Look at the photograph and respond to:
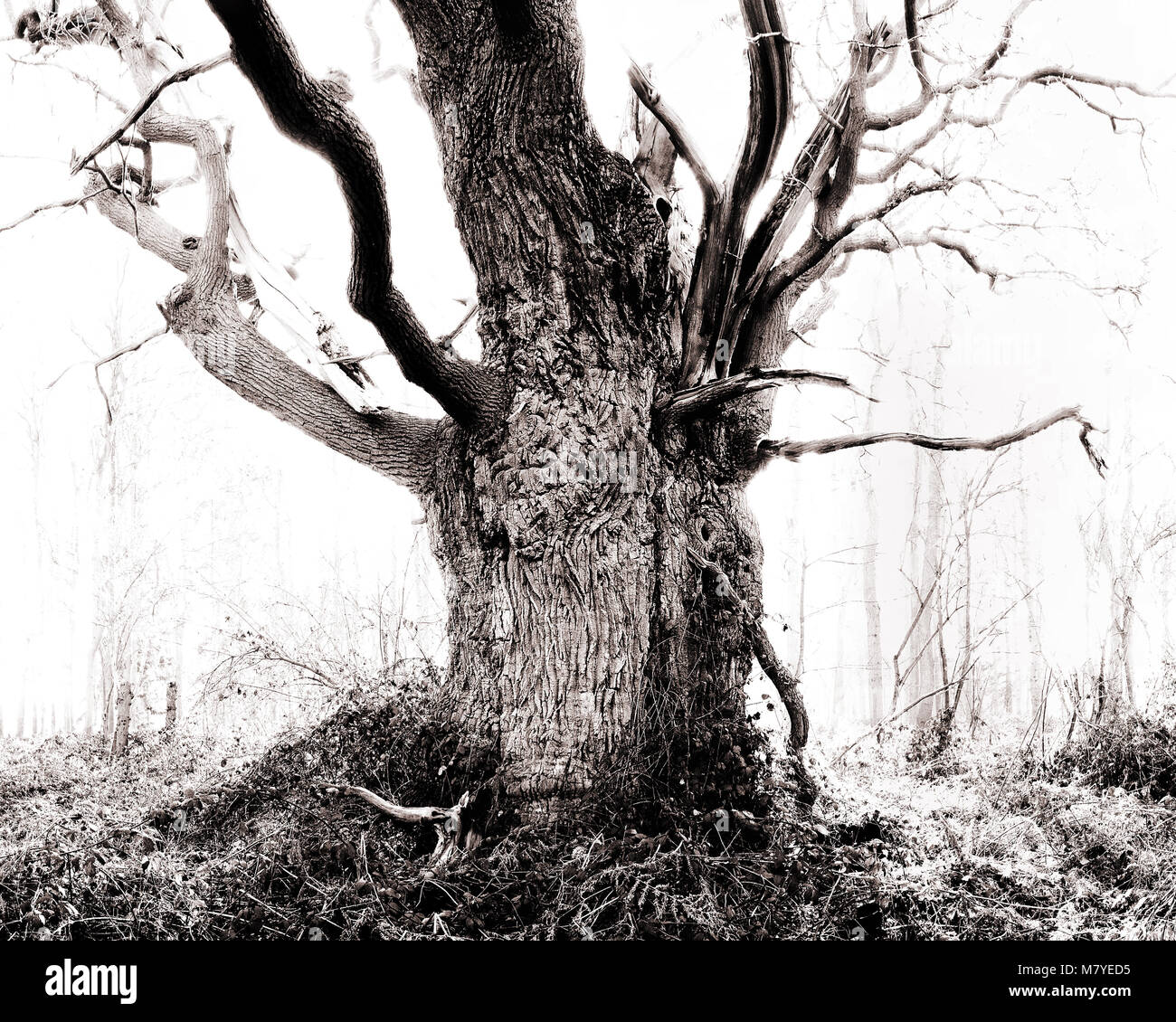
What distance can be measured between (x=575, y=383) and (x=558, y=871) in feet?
7.26

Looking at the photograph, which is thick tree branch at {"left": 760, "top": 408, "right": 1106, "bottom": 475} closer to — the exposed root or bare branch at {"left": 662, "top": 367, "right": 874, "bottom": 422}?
bare branch at {"left": 662, "top": 367, "right": 874, "bottom": 422}

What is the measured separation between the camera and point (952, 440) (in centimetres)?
447

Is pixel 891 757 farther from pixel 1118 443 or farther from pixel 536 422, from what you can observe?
pixel 1118 443

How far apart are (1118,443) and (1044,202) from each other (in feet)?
23.7

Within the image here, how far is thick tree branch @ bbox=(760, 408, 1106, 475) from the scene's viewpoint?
440cm

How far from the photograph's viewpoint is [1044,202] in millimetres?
6242

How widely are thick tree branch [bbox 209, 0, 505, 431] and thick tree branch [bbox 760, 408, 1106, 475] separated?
5.31 ft

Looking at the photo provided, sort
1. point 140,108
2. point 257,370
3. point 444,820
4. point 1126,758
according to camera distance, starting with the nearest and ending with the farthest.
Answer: point 140,108 < point 444,820 < point 257,370 < point 1126,758

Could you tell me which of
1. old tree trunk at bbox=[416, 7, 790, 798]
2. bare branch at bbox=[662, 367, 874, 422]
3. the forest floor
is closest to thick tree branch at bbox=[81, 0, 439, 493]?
old tree trunk at bbox=[416, 7, 790, 798]

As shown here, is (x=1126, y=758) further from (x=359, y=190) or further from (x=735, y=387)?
(x=359, y=190)

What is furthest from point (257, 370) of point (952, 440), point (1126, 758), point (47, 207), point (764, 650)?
point (1126, 758)

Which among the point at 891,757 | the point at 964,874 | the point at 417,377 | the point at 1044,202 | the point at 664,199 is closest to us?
the point at 964,874
